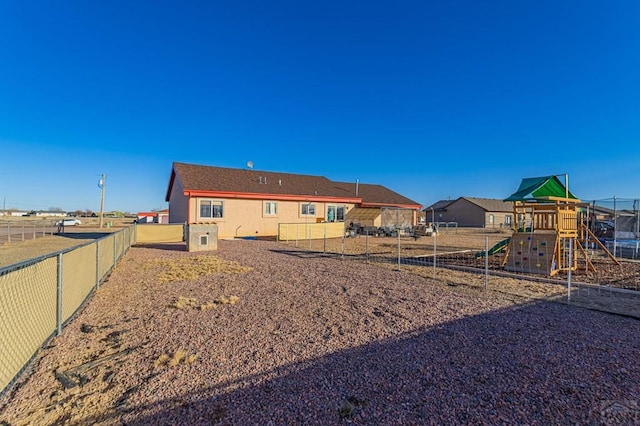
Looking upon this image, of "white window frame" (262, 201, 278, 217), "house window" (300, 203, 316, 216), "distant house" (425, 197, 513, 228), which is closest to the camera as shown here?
"white window frame" (262, 201, 278, 217)

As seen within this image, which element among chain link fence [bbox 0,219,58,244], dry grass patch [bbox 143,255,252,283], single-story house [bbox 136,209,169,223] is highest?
single-story house [bbox 136,209,169,223]

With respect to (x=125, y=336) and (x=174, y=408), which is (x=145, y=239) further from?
(x=174, y=408)

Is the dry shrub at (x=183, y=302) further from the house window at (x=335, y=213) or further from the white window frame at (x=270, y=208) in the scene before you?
the house window at (x=335, y=213)

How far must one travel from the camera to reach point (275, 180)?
87.1 ft

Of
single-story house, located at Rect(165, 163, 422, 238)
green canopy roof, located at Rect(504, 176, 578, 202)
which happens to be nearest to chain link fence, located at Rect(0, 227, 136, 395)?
green canopy roof, located at Rect(504, 176, 578, 202)

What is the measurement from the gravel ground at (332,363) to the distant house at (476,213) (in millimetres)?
49223

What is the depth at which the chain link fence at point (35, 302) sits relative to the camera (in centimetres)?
323

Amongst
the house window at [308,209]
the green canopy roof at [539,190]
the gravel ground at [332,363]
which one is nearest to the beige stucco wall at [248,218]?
the house window at [308,209]

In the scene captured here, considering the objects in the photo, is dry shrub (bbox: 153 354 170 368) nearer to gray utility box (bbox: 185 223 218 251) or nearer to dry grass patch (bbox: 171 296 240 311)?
dry grass patch (bbox: 171 296 240 311)

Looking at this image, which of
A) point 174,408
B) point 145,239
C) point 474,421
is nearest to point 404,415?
point 474,421

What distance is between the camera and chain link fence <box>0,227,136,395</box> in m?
3.23

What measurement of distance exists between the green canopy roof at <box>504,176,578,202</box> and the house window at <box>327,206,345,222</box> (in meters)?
15.7

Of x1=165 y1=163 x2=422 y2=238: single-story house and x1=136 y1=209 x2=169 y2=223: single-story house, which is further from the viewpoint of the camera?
x1=136 y1=209 x2=169 y2=223: single-story house

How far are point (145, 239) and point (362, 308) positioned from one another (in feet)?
54.0
